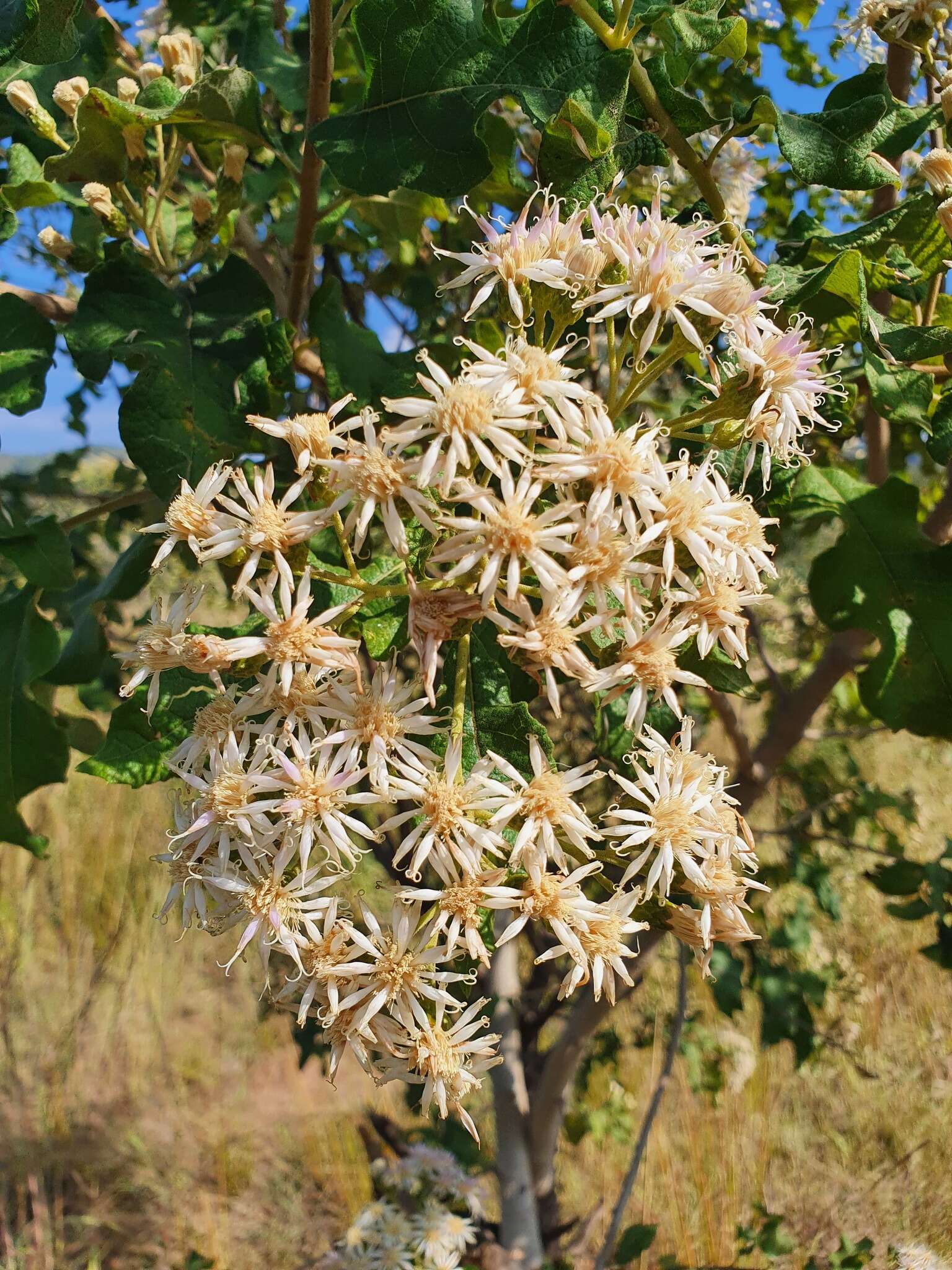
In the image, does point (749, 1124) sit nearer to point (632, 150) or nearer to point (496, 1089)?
point (496, 1089)

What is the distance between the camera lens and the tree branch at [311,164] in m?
0.98

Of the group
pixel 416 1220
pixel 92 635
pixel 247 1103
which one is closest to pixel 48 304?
pixel 92 635

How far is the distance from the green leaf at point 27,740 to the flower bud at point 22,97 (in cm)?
65

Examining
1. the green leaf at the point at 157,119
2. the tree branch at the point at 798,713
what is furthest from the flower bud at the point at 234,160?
the tree branch at the point at 798,713

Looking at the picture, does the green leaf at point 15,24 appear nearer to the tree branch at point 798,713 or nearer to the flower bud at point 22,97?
the flower bud at point 22,97

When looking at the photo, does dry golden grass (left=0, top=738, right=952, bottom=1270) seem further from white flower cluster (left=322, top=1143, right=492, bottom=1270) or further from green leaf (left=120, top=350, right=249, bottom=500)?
green leaf (left=120, top=350, right=249, bottom=500)

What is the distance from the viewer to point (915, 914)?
1.99m

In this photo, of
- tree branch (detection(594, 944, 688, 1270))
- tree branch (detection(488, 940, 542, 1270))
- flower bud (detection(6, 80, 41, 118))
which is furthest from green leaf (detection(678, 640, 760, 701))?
tree branch (detection(488, 940, 542, 1270))

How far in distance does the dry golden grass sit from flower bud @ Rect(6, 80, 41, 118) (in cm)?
306

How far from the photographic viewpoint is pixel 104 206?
114 cm

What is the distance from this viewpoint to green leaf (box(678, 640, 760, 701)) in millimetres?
919

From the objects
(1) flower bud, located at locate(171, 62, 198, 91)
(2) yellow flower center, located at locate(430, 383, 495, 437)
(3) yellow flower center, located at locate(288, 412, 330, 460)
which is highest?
(1) flower bud, located at locate(171, 62, 198, 91)

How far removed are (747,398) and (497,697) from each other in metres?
0.35

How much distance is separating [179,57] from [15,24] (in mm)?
568
